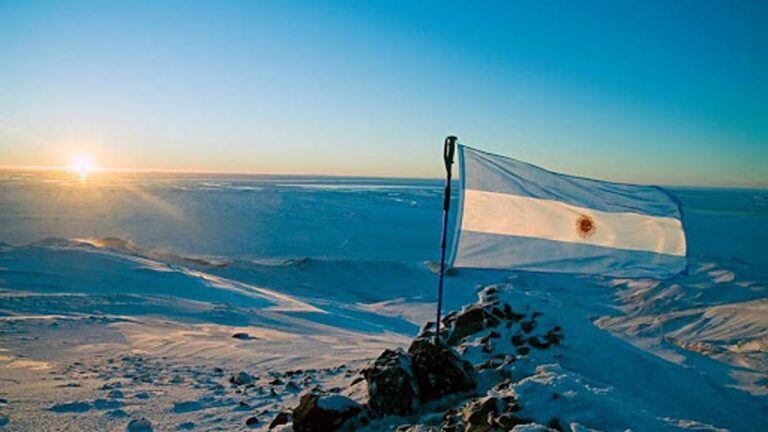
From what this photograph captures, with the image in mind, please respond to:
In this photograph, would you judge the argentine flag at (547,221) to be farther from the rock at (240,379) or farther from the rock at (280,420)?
the rock at (240,379)

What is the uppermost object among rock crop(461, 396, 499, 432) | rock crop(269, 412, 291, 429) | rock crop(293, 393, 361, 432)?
rock crop(461, 396, 499, 432)

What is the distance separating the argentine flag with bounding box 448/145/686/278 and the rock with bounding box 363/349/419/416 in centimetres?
162

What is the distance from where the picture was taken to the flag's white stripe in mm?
7305

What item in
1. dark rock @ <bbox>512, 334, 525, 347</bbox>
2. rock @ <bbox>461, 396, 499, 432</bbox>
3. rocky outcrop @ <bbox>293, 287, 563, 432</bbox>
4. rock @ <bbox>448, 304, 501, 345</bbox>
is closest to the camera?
rock @ <bbox>461, 396, 499, 432</bbox>

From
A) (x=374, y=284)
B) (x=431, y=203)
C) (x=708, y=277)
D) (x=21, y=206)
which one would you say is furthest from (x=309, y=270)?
(x=431, y=203)

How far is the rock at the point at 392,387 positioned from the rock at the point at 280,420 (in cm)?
108

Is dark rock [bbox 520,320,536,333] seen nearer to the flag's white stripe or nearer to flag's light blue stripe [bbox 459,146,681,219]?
the flag's white stripe

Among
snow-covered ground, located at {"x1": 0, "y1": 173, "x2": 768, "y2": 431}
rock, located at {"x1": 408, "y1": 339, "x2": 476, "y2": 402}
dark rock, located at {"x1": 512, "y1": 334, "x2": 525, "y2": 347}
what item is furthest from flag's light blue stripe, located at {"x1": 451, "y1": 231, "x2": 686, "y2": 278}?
dark rock, located at {"x1": 512, "y1": 334, "x2": 525, "y2": 347}

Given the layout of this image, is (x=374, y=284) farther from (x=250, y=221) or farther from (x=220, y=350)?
(x=250, y=221)

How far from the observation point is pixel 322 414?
625 centimetres

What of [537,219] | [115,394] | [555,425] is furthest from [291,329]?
[555,425]

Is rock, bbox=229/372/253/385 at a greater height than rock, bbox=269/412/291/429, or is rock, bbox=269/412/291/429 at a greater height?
rock, bbox=269/412/291/429

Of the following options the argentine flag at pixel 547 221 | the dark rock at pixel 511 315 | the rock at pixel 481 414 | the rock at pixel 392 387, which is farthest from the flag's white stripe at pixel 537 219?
the rock at pixel 481 414

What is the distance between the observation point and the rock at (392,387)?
6469 millimetres
